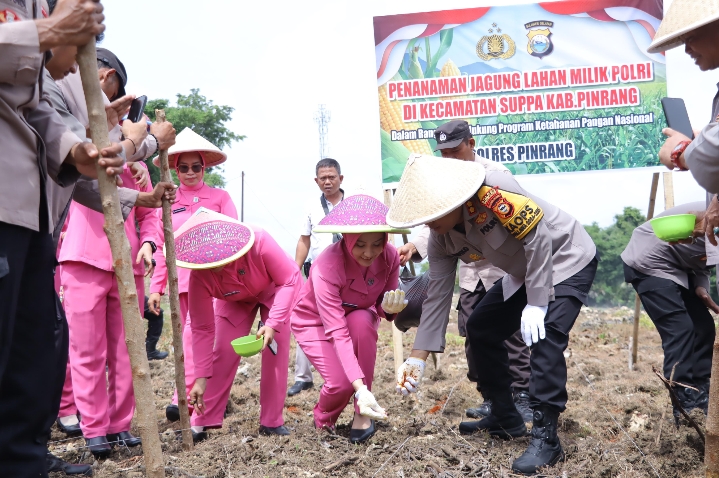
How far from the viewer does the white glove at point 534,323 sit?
3.45 metres

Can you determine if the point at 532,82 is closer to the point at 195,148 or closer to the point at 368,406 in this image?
the point at 195,148

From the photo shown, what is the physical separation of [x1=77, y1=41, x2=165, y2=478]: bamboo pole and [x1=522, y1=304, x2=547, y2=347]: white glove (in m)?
1.83

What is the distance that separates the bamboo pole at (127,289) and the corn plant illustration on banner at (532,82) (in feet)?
15.0

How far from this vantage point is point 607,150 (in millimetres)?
6832

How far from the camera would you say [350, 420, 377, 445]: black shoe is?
4180 millimetres

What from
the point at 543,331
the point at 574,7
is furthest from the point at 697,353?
the point at 574,7

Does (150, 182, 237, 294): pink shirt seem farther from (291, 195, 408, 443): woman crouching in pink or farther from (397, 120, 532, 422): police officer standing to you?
(397, 120, 532, 422): police officer standing

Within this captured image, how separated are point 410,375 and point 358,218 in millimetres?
961

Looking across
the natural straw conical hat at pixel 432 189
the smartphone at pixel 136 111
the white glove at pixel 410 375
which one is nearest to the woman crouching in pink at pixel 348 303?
the white glove at pixel 410 375

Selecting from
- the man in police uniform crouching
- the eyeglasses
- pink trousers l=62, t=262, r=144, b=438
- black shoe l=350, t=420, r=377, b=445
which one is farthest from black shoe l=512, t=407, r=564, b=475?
the eyeglasses

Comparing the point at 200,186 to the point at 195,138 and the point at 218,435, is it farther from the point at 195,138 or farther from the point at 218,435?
the point at 218,435

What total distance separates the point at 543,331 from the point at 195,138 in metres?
2.93

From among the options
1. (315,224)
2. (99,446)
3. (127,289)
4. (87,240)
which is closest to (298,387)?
(315,224)

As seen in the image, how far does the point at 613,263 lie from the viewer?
2367 cm
